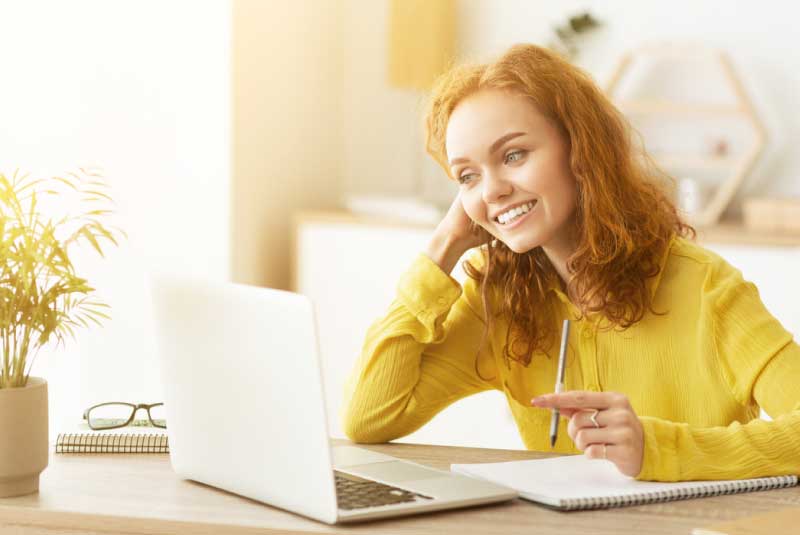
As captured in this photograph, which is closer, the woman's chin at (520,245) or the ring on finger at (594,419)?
the ring on finger at (594,419)

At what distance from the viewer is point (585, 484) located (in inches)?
55.8

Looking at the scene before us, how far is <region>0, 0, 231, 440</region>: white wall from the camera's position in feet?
9.96

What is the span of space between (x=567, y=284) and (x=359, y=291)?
1864 millimetres

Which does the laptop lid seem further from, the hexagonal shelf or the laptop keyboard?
the hexagonal shelf

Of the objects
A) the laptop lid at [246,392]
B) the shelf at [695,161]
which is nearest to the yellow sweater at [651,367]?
the laptop lid at [246,392]

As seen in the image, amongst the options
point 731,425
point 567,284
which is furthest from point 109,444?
point 731,425

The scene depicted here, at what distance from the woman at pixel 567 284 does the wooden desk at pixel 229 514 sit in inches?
11.3

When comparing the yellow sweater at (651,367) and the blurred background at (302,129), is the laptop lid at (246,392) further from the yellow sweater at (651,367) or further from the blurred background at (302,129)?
the blurred background at (302,129)

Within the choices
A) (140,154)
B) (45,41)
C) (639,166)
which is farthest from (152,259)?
(639,166)

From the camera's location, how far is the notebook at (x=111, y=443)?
1.64 metres

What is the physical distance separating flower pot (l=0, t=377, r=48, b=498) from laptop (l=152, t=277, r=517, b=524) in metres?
0.15

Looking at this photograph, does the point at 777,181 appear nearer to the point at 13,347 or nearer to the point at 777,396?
the point at 777,396

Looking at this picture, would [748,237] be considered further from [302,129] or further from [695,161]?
[302,129]

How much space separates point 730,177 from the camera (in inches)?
141
